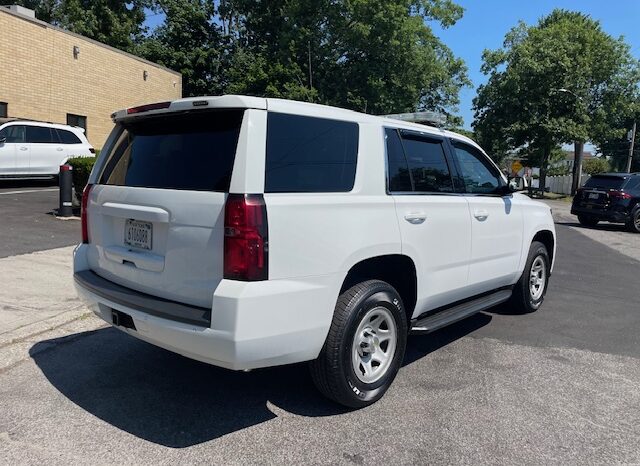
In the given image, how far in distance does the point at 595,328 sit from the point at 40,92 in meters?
19.1

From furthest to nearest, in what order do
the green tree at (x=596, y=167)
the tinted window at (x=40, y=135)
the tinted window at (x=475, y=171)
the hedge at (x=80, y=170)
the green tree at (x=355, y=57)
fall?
1. the green tree at (x=596, y=167)
2. the green tree at (x=355, y=57)
3. the tinted window at (x=40, y=135)
4. the hedge at (x=80, y=170)
5. the tinted window at (x=475, y=171)

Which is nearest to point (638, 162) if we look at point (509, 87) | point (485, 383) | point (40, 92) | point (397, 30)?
point (509, 87)

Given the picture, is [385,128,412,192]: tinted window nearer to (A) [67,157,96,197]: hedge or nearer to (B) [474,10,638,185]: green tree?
(A) [67,157,96,197]: hedge

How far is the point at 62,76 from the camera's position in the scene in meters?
20.0

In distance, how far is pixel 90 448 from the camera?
3168 millimetres

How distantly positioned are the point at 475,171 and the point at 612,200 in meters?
13.3

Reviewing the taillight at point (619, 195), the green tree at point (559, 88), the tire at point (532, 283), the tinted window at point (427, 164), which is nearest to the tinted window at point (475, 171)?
the tinted window at point (427, 164)

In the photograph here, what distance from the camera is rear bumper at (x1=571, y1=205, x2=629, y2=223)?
16.3m

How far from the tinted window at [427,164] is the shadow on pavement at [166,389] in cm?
151

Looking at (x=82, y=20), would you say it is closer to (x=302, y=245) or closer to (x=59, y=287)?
(x=59, y=287)

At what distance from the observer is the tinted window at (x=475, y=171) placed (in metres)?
5.05

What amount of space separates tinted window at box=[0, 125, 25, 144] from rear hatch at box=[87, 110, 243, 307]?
12139 millimetres

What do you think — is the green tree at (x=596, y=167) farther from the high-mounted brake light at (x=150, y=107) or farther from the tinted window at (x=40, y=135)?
the high-mounted brake light at (x=150, y=107)

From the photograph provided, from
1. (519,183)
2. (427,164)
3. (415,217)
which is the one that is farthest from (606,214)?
(415,217)
